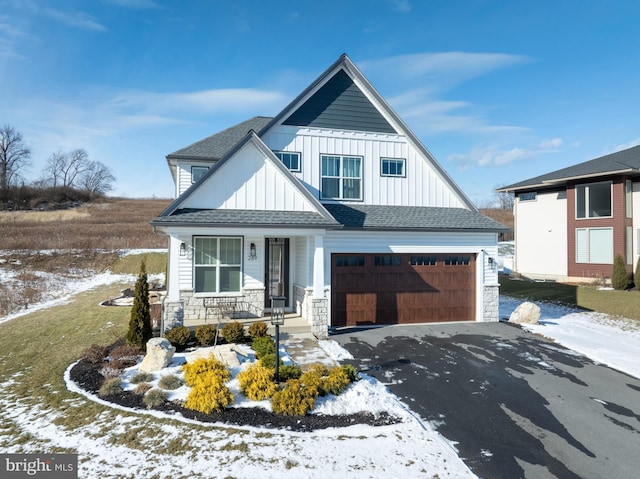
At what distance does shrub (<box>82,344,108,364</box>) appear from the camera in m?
8.82

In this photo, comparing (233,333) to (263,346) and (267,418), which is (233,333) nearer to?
(263,346)

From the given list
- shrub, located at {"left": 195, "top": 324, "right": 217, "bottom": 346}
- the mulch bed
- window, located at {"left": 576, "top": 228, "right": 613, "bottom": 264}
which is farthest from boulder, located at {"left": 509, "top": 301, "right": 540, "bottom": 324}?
shrub, located at {"left": 195, "top": 324, "right": 217, "bottom": 346}

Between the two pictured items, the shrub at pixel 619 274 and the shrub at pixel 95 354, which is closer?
the shrub at pixel 95 354

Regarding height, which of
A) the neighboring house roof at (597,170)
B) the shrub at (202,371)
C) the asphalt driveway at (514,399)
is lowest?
the asphalt driveway at (514,399)

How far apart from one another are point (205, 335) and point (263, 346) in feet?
6.16

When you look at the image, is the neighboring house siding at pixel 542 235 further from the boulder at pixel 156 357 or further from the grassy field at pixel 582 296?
the boulder at pixel 156 357

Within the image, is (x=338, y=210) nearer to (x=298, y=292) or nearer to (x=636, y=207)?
(x=298, y=292)

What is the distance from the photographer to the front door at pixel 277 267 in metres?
13.4

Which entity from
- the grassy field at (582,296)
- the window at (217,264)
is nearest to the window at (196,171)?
the window at (217,264)

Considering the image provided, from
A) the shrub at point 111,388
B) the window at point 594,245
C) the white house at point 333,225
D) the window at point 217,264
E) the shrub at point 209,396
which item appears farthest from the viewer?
the window at point 594,245

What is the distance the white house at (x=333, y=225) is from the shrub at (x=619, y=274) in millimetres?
8961

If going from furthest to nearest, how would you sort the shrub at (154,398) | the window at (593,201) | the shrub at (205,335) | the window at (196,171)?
the window at (593,201), the window at (196,171), the shrub at (205,335), the shrub at (154,398)

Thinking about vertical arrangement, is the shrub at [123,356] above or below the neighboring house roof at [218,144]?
below

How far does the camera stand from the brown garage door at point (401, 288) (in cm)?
1264
